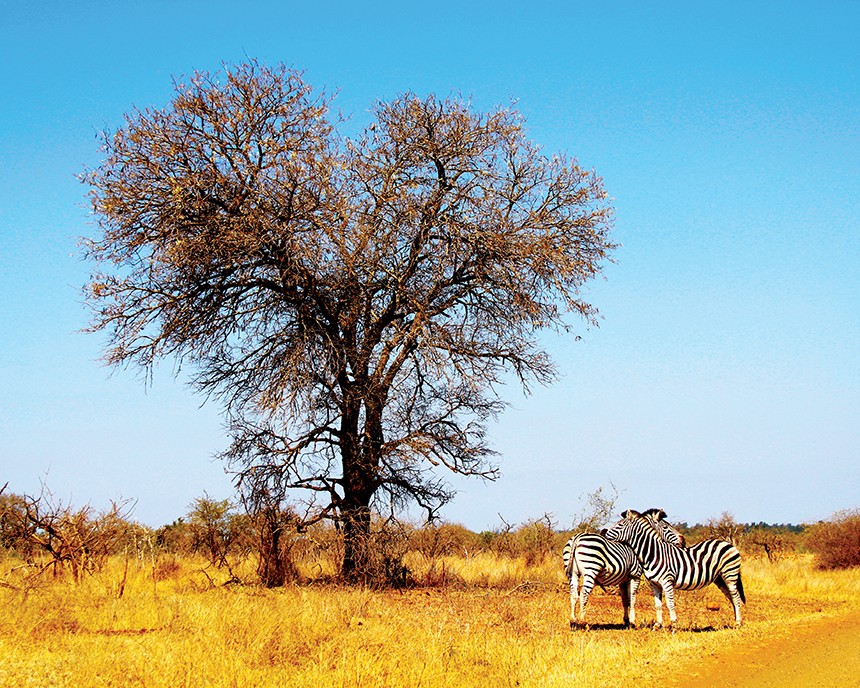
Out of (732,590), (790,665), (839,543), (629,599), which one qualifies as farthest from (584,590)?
(839,543)

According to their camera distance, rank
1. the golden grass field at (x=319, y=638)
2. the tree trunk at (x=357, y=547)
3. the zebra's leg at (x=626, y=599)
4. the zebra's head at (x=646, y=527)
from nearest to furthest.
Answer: the golden grass field at (x=319, y=638), the zebra's leg at (x=626, y=599), the zebra's head at (x=646, y=527), the tree trunk at (x=357, y=547)

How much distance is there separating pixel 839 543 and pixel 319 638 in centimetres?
2754

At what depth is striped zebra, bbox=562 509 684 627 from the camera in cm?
1451

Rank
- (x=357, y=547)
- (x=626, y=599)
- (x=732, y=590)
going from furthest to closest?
(x=357, y=547), (x=732, y=590), (x=626, y=599)

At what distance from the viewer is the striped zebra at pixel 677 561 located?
15.3 metres

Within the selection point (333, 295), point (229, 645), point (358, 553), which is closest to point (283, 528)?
point (358, 553)

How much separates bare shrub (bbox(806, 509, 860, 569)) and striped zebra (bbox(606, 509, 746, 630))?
734 inches

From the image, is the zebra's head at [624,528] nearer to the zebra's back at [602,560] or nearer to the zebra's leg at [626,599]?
the zebra's back at [602,560]

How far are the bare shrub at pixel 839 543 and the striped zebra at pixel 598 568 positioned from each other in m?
20.8

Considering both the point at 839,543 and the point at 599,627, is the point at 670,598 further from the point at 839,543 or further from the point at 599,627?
the point at 839,543

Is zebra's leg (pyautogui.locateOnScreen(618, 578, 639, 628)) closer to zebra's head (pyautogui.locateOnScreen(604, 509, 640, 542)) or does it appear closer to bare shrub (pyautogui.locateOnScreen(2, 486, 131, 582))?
zebra's head (pyautogui.locateOnScreen(604, 509, 640, 542))

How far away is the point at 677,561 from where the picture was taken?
1577cm

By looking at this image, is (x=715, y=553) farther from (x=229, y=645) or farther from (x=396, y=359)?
(x=229, y=645)

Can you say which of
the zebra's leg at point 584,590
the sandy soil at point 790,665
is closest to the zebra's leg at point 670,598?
the zebra's leg at point 584,590
